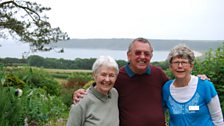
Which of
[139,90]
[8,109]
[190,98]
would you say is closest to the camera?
[190,98]

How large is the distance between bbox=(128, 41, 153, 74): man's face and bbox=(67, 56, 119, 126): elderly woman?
255 mm

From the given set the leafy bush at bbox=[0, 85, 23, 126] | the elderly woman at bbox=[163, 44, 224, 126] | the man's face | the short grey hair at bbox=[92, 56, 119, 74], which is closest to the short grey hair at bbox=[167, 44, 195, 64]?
the elderly woman at bbox=[163, 44, 224, 126]

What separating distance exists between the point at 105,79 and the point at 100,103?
Answer: 0.20 metres

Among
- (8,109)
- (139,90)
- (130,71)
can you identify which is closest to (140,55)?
(130,71)

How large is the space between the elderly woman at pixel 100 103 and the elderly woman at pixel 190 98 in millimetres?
532

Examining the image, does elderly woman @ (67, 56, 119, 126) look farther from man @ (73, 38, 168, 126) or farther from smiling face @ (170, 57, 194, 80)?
smiling face @ (170, 57, 194, 80)

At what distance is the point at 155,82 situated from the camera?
3.61 meters

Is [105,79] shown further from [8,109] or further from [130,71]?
[8,109]

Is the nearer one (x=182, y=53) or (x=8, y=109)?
(x=182, y=53)

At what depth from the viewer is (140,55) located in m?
3.40

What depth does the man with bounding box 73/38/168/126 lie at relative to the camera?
341cm

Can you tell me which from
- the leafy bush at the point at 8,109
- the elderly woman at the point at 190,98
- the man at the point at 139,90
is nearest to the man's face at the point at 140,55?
the man at the point at 139,90

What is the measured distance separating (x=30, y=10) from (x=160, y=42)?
499 cm

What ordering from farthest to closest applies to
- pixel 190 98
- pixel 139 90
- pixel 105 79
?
pixel 139 90
pixel 190 98
pixel 105 79
